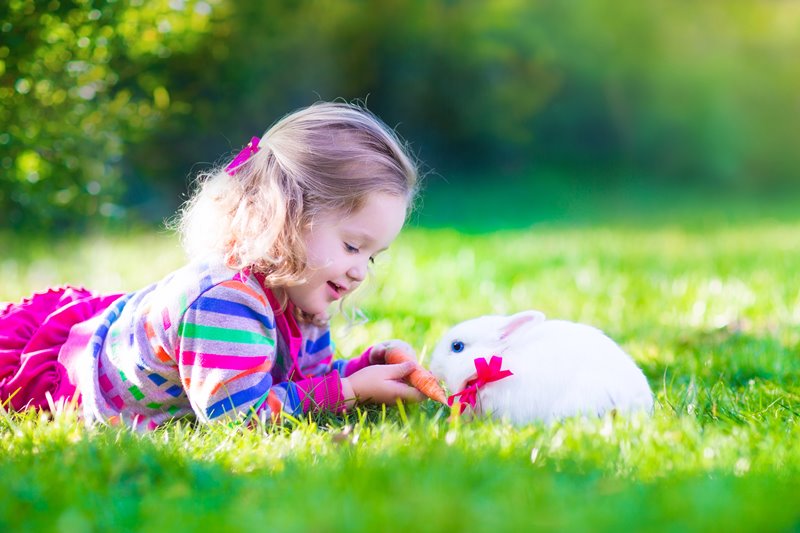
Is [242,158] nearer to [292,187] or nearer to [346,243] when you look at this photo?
[292,187]

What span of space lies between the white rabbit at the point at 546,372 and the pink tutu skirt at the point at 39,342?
3.61 feet

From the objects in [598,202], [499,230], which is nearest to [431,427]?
[499,230]

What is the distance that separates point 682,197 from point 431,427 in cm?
1009

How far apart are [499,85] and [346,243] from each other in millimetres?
9276

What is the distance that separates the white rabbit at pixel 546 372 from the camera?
7.11 feet

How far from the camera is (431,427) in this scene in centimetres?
196

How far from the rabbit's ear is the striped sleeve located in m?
0.61

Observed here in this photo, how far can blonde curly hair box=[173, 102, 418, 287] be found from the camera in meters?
2.33

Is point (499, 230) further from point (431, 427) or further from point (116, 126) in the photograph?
point (431, 427)

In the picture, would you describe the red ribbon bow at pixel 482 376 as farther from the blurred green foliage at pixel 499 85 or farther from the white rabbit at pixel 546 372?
the blurred green foliage at pixel 499 85

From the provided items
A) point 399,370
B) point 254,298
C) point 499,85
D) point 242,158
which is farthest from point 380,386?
point 499,85

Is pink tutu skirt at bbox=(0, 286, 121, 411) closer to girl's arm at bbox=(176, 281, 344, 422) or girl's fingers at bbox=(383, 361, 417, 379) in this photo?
girl's arm at bbox=(176, 281, 344, 422)

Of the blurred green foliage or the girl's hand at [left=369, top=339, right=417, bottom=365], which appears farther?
the blurred green foliage

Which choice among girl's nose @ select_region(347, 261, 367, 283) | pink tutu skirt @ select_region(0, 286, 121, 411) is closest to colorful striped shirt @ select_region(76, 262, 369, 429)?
pink tutu skirt @ select_region(0, 286, 121, 411)
